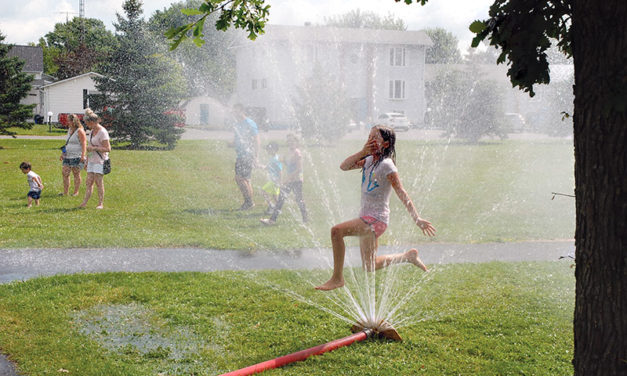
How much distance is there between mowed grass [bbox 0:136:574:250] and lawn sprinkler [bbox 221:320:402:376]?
389cm

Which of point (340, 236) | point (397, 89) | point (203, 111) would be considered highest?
point (397, 89)

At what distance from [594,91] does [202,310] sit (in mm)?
4046

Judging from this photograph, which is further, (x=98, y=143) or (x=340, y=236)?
(x=98, y=143)

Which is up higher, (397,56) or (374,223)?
(397,56)

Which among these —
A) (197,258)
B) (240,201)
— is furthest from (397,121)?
(197,258)

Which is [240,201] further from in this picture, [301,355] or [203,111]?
[203,111]

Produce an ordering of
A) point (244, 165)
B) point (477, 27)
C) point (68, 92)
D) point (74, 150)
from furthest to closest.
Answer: point (68, 92)
point (74, 150)
point (244, 165)
point (477, 27)

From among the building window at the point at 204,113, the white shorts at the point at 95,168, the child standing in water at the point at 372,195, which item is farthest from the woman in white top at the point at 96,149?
the building window at the point at 204,113

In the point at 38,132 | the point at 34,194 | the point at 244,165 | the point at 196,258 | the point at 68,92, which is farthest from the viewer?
the point at 68,92

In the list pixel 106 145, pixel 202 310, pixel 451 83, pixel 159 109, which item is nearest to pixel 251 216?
pixel 106 145

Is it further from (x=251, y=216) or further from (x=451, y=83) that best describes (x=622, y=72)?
(x=451, y=83)

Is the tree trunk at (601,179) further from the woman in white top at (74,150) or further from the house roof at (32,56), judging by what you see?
the house roof at (32,56)

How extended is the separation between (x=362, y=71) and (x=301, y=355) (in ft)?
155

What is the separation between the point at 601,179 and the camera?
3.10 meters
